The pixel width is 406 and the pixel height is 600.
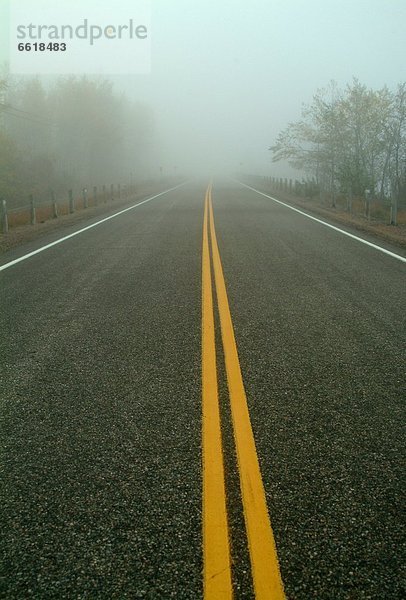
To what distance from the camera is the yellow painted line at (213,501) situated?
202 centimetres

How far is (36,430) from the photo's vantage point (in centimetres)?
326

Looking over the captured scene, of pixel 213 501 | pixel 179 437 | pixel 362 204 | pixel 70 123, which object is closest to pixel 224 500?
pixel 213 501

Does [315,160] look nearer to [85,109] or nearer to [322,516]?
[85,109]

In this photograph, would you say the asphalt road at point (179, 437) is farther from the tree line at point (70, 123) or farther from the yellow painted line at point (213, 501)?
the tree line at point (70, 123)

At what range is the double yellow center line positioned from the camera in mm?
2014

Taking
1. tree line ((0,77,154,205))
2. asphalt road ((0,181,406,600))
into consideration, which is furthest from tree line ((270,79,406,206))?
tree line ((0,77,154,205))

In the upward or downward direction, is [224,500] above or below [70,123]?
below

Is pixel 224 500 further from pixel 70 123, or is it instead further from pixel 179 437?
pixel 70 123

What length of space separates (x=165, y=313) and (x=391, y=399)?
3.02 meters

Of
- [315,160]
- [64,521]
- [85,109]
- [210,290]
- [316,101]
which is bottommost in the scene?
[64,521]

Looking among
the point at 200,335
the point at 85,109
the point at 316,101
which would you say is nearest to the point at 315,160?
the point at 316,101

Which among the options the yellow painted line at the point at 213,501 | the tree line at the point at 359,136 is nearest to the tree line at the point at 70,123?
the tree line at the point at 359,136

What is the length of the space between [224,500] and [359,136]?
33045 mm

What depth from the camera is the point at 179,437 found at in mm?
3117
